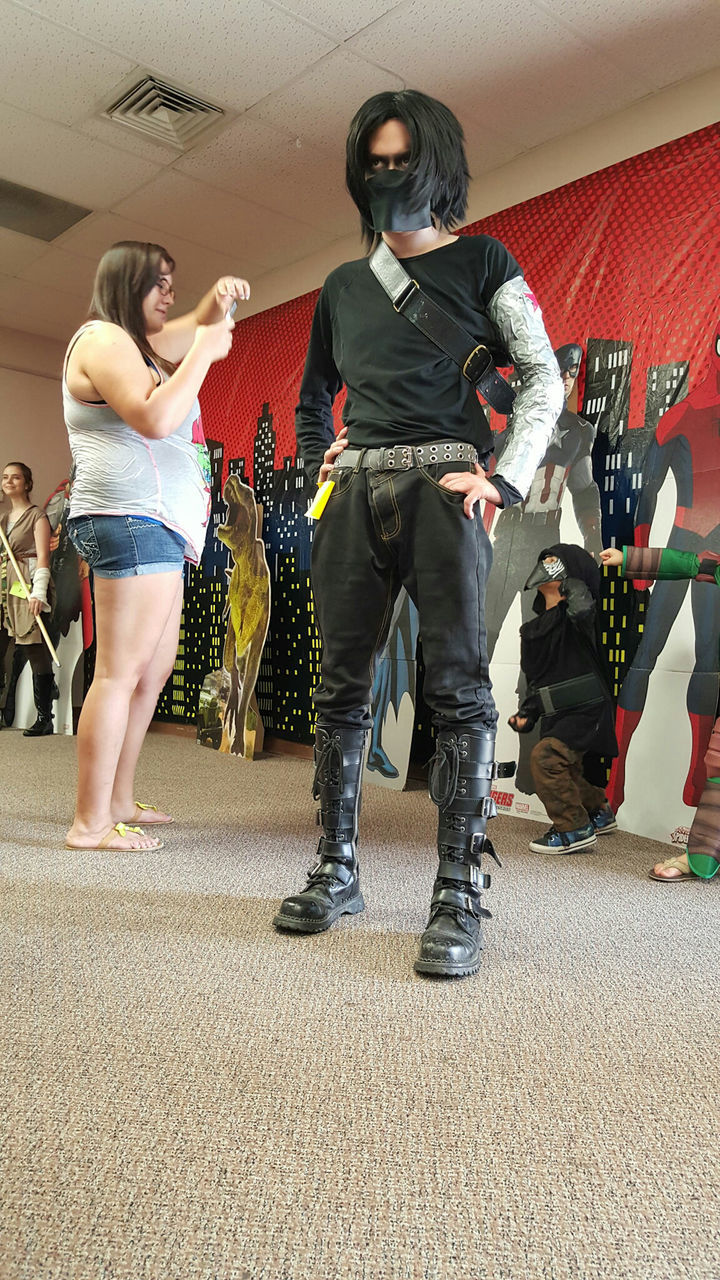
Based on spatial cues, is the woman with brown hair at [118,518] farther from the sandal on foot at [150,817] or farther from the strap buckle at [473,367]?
the strap buckle at [473,367]

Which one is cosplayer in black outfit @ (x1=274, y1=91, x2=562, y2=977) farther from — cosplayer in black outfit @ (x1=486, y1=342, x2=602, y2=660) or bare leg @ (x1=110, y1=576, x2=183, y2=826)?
cosplayer in black outfit @ (x1=486, y1=342, x2=602, y2=660)

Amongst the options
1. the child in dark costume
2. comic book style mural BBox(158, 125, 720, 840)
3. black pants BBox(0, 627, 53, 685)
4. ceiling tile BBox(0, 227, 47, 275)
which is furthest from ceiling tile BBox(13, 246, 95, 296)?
the child in dark costume

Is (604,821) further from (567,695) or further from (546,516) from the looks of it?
(546,516)

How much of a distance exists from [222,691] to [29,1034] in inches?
130

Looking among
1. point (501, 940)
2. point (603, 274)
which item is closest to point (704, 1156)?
point (501, 940)

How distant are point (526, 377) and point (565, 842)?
4.29 ft

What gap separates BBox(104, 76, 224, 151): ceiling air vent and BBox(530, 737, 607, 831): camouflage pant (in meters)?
2.62

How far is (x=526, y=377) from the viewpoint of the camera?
5.14 ft

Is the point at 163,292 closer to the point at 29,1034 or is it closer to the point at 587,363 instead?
the point at 587,363

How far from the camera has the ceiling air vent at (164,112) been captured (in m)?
3.19

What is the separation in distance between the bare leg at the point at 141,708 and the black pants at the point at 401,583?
0.74 m

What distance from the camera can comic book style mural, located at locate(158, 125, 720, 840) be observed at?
253 cm

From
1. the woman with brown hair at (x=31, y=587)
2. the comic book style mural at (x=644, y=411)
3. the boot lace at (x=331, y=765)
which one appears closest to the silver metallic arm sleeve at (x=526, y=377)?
the boot lace at (x=331, y=765)

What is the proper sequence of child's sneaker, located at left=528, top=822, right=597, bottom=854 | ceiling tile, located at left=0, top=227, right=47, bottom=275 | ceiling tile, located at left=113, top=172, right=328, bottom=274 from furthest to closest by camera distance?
ceiling tile, located at left=0, top=227, right=47, bottom=275
ceiling tile, located at left=113, top=172, right=328, bottom=274
child's sneaker, located at left=528, top=822, right=597, bottom=854
